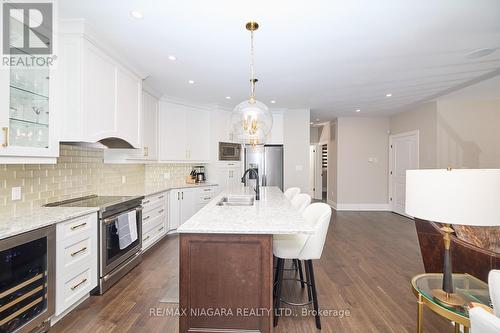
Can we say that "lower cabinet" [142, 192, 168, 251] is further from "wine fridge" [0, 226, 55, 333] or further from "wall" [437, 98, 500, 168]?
"wall" [437, 98, 500, 168]

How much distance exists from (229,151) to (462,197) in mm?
4629

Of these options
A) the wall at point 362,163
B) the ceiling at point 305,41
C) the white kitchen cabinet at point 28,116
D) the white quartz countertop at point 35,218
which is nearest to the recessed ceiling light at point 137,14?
the ceiling at point 305,41

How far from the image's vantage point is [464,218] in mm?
1121

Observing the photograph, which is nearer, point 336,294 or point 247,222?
point 247,222

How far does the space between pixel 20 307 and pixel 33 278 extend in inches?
7.1

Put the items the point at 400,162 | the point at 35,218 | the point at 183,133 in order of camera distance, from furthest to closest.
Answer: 1. the point at 400,162
2. the point at 183,133
3. the point at 35,218

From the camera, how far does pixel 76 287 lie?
213cm

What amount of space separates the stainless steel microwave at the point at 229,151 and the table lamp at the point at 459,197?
14.4 feet

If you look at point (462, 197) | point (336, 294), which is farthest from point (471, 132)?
point (462, 197)

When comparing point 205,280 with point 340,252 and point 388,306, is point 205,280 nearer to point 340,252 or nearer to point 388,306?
point 388,306

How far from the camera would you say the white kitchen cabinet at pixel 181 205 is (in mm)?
4410

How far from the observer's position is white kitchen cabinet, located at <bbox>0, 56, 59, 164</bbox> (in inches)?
70.6

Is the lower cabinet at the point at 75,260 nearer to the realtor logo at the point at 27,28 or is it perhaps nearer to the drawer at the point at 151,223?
the drawer at the point at 151,223

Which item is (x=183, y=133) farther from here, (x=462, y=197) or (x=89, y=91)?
(x=462, y=197)
